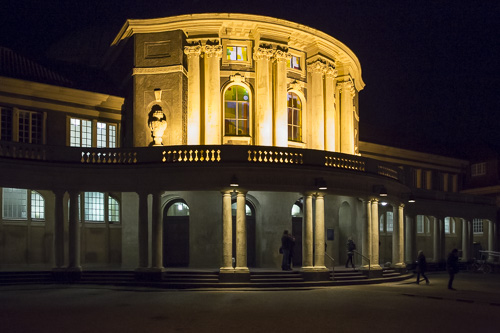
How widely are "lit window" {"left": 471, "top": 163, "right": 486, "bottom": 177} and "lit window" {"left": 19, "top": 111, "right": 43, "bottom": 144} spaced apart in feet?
129

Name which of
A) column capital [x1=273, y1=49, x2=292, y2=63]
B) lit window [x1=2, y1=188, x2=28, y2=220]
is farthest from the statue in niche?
lit window [x1=2, y1=188, x2=28, y2=220]

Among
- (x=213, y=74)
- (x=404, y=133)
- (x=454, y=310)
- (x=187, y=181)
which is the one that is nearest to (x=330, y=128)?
(x=213, y=74)

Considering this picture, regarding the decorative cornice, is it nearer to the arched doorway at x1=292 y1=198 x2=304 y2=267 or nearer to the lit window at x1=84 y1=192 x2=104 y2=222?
the lit window at x1=84 y1=192 x2=104 y2=222

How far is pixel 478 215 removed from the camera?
44.1 meters

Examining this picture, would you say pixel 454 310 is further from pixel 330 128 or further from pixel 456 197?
pixel 456 197

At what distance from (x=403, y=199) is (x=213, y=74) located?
1231 cm

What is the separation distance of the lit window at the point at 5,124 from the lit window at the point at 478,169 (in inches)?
1610

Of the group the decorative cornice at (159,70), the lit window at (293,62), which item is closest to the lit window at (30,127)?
the decorative cornice at (159,70)

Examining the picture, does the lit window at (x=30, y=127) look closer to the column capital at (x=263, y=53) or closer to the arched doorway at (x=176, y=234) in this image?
the arched doorway at (x=176, y=234)

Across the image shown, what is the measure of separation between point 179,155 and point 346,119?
520 inches

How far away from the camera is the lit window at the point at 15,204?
28.3 meters

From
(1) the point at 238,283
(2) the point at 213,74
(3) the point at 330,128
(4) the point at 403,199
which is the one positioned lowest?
(1) the point at 238,283

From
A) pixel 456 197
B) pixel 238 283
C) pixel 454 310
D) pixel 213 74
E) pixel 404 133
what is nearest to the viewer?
pixel 454 310

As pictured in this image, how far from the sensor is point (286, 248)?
25594mm
